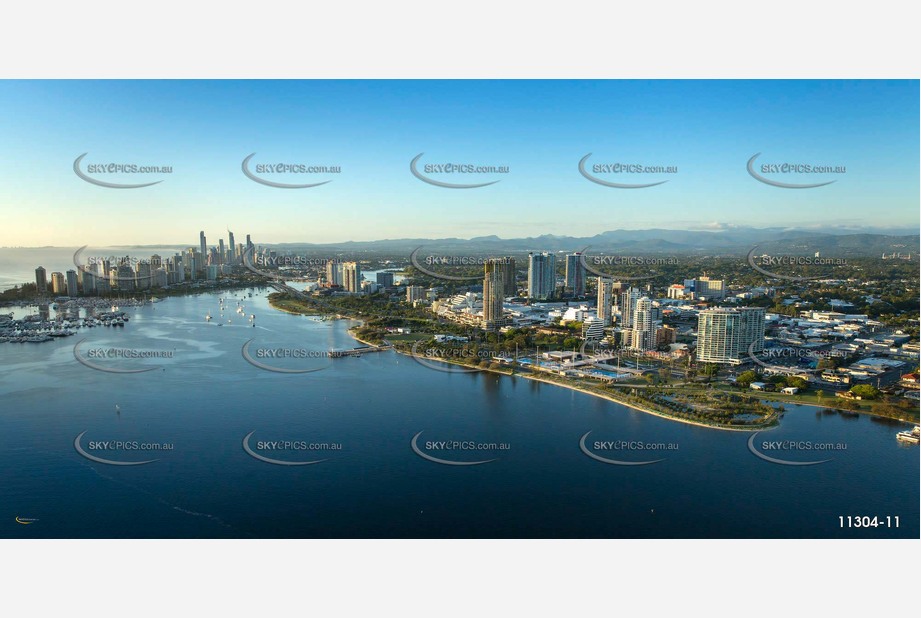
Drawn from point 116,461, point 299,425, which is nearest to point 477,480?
point 299,425

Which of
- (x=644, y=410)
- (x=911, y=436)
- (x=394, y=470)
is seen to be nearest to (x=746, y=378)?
(x=644, y=410)

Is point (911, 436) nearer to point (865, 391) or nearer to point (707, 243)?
point (865, 391)

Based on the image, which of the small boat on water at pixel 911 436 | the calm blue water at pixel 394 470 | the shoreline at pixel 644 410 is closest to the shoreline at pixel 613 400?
the shoreline at pixel 644 410

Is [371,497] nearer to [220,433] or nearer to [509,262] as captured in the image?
[220,433]

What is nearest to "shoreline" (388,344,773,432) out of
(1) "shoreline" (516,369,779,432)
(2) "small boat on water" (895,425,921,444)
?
(1) "shoreline" (516,369,779,432)

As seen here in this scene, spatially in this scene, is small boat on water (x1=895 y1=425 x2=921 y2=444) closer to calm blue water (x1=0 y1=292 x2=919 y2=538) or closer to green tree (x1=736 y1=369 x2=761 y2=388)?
calm blue water (x1=0 y1=292 x2=919 y2=538)

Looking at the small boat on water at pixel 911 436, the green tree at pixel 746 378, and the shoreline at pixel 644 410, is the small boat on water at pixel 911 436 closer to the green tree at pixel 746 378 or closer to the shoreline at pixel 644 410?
the shoreline at pixel 644 410

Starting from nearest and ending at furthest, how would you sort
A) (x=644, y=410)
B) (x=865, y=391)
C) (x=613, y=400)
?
1. (x=644, y=410)
2. (x=865, y=391)
3. (x=613, y=400)
